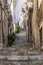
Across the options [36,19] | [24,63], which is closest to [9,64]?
[24,63]

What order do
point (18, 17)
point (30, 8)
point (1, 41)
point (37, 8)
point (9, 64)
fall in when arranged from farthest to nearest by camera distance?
point (18, 17)
point (30, 8)
point (37, 8)
point (1, 41)
point (9, 64)

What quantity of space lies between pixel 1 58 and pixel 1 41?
7321mm

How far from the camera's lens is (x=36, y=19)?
16.3 metres

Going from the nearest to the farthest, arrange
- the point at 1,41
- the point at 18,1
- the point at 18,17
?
the point at 1,41
the point at 18,1
the point at 18,17

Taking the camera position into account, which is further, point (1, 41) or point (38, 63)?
point (1, 41)

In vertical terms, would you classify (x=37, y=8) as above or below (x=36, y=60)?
above

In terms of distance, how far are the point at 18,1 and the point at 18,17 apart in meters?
8.88

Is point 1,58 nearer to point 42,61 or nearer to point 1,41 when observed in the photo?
point 42,61

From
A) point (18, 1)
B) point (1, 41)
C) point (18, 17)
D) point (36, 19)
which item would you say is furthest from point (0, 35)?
point (18, 17)

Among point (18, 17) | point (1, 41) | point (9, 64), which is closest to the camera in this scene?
point (9, 64)

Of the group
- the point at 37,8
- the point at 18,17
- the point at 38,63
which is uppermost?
the point at 37,8

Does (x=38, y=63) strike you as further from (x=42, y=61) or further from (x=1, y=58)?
(x=1, y=58)

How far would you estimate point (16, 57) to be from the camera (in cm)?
801

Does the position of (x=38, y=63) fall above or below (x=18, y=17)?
above
